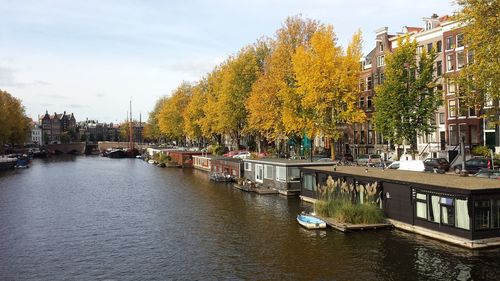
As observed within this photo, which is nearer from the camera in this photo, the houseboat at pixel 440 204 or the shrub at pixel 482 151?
the houseboat at pixel 440 204

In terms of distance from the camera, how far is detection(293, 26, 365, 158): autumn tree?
191 ft

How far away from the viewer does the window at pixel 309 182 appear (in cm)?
4486

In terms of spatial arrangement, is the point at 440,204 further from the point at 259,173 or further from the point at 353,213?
the point at 259,173

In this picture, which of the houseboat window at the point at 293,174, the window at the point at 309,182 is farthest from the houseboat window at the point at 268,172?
the window at the point at 309,182

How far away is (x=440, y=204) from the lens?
28406mm

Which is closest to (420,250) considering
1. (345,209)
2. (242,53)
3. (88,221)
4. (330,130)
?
(345,209)

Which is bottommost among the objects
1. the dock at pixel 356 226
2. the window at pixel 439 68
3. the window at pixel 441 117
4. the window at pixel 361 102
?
the dock at pixel 356 226

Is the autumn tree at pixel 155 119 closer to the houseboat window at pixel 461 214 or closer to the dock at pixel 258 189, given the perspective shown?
the dock at pixel 258 189

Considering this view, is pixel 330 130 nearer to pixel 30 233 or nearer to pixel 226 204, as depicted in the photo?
pixel 226 204

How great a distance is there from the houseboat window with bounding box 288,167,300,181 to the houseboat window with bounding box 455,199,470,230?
24.9 m

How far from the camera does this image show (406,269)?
2470 cm

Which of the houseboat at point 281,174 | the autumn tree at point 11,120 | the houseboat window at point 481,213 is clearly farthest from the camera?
the autumn tree at point 11,120

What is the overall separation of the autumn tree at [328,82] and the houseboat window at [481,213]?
31860 millimetres

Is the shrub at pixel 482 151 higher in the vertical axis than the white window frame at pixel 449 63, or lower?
lower
